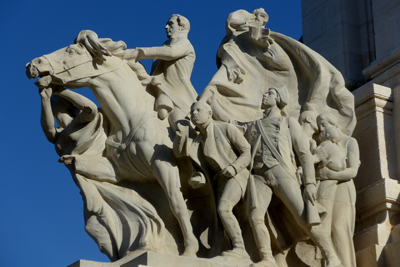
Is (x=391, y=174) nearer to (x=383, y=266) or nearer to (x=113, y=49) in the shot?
(x=383, y=266)

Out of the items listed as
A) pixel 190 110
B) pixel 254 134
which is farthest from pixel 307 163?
pixel 190 110

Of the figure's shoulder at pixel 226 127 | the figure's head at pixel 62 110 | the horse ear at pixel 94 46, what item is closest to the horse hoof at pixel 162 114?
the figure's shoulder at pixel 226 127

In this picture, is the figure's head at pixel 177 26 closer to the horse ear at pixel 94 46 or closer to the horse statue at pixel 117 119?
the horse statue at pixel 117 119

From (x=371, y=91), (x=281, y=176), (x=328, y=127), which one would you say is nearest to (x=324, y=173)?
(x=328, y=127)

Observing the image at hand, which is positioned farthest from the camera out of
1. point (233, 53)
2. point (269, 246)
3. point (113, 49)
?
point (233, 53)

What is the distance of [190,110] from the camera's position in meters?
13.4

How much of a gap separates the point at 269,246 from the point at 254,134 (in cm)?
135

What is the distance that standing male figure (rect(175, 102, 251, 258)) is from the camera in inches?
507

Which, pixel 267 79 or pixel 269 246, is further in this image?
pixel 267 79

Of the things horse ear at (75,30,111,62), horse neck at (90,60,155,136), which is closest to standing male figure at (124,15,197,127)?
horse neck at (90,60,155,136)

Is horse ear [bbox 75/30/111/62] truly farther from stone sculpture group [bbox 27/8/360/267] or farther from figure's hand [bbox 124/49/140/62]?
figure's hand [bbox 124/49/140/62]

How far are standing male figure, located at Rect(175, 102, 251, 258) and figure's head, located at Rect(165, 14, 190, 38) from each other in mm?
1772

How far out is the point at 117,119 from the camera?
44.1ft

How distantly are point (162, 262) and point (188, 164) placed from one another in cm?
160
